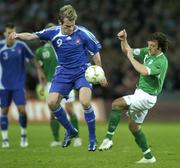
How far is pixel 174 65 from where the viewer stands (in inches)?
1046

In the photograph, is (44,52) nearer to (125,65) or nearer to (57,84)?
(57,84)

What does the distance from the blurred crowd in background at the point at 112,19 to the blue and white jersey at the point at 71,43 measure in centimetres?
1416

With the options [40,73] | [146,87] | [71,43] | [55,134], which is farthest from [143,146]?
[40,73]

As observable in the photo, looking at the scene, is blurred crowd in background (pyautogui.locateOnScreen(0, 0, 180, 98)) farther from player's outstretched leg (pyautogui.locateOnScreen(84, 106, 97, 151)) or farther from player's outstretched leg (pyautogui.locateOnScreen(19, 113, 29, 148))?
player's outstretched leg (pyautogui.locateOnScreen(84, 106, 97, 151))

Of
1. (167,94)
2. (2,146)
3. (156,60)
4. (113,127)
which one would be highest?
(156,60)

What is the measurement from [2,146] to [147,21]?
14240 millimetres

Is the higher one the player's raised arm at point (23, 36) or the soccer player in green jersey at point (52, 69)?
the player's raised arm at point (23, 36)

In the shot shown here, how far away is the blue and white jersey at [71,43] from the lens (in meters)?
12.1

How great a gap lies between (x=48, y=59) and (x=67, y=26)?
347 cm

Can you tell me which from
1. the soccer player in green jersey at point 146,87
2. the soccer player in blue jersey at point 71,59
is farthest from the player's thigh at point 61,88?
the soccer player in green jersey at point 146,87

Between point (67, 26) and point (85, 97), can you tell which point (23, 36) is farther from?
point (85, 97)

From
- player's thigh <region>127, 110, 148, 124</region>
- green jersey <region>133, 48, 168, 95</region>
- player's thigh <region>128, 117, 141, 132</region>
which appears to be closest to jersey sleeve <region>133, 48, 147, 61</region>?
green jersey <region>133, 48, 168, 95</region>

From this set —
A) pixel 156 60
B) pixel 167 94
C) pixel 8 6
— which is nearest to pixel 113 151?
pixel 156 60

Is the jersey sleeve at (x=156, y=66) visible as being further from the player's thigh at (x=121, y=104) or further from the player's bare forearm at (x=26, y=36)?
the player's bare forearm at (x=26, y=36)
